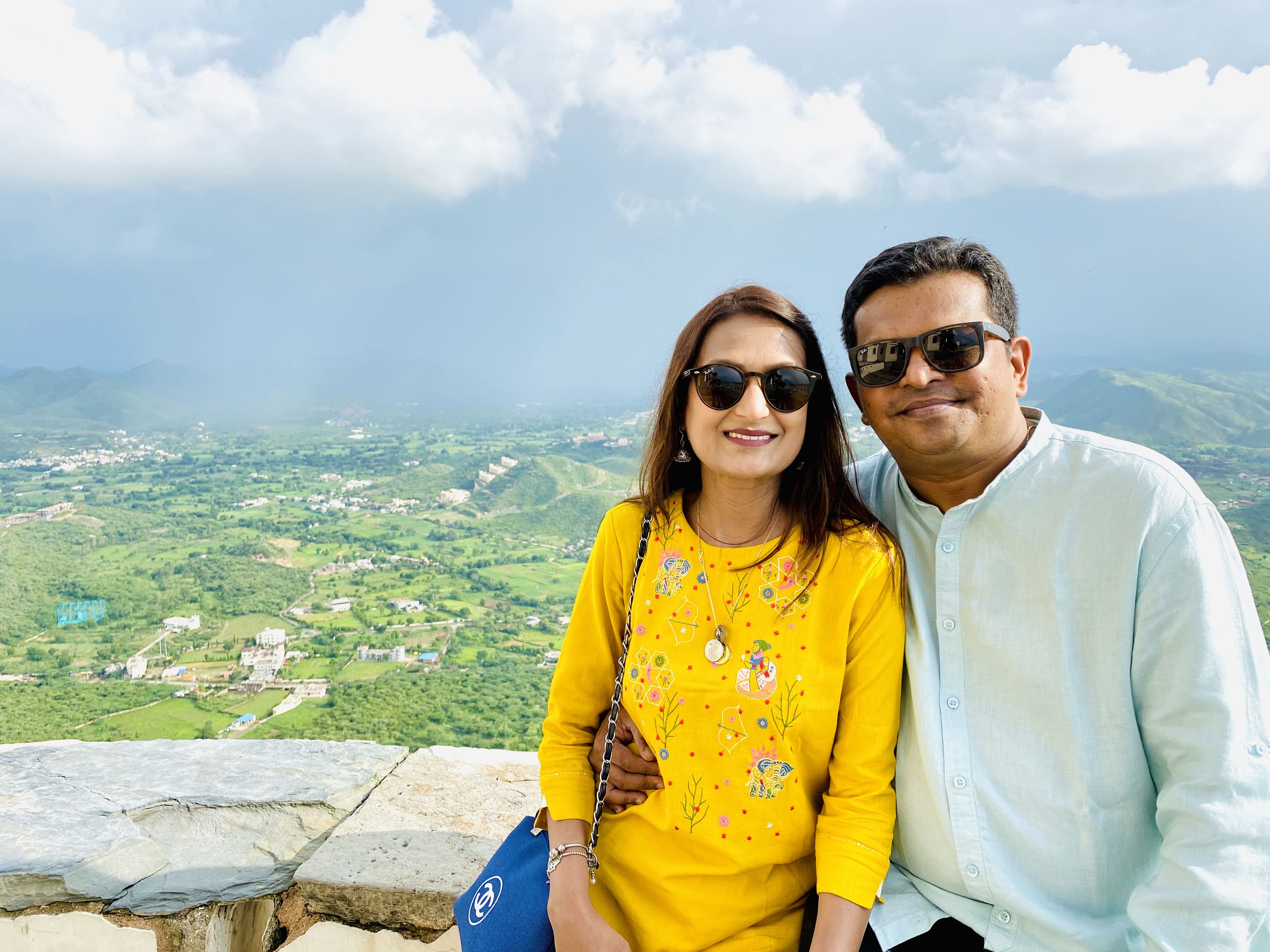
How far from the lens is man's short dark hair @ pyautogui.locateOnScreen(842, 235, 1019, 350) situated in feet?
6.01

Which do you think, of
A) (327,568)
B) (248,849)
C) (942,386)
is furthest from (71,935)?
(327,568)

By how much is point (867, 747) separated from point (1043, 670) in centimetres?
45

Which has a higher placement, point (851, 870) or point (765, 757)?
point (765, 757)

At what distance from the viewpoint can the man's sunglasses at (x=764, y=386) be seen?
6.19 ft

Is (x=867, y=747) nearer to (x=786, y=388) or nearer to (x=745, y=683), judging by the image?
(x=745, y=683)

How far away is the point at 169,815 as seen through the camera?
292 cm

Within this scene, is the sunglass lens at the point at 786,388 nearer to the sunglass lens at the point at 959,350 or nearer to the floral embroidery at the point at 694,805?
the sunglass lens at the point at 959,350

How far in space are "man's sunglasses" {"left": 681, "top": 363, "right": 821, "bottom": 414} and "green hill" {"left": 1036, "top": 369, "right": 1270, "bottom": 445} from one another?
15355mm

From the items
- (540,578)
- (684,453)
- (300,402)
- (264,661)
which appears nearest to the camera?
(684,453)

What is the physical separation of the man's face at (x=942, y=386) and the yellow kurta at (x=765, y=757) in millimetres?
327

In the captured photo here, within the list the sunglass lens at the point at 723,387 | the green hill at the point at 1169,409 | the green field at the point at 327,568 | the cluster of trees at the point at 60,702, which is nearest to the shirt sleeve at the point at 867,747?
the sunglass lens at the point at 723,387

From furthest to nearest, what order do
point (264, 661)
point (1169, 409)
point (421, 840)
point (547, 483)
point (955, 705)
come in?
1. point (547, 483)
2. point (1169, 409)
3. point (264, 661)
4. point (421, 840)
5. point (955, 705)

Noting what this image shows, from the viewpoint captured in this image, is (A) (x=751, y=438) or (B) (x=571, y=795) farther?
(B) (x=571, y=795)

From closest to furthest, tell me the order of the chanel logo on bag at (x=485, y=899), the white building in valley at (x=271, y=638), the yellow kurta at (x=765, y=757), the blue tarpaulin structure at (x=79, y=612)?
the yellow kurta at (x=765, y=757) < the chanel logo on bag at (x=485, y=899) < the white building in valley at (x=271, y=638) < the blue tarpaulin structure at (x=79, y=612)
